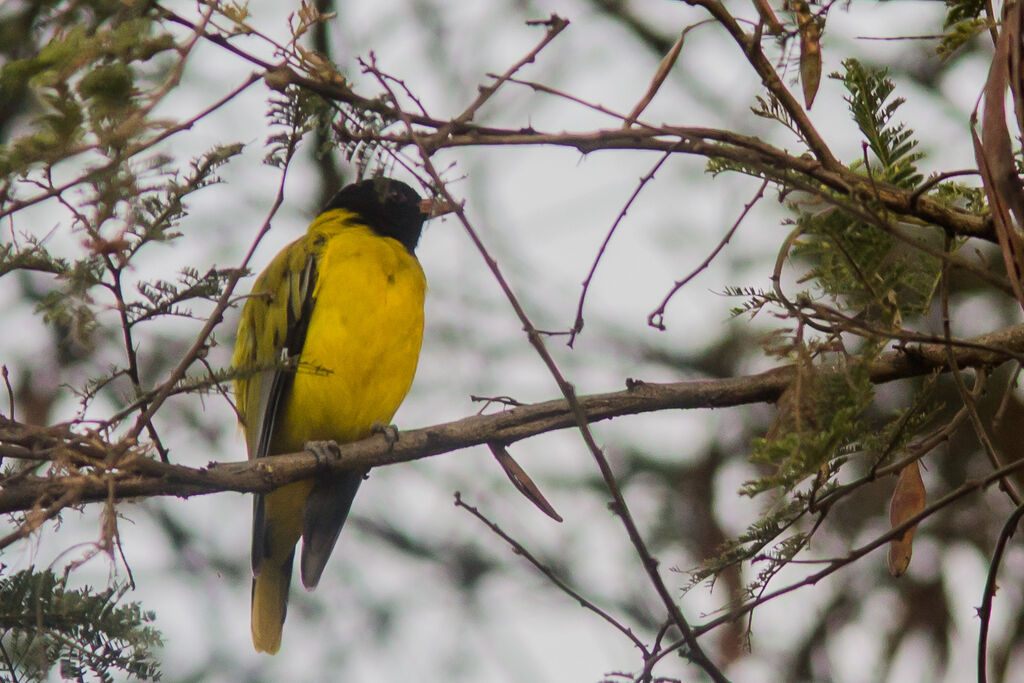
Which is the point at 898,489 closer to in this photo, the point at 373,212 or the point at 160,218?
the point at 160,218

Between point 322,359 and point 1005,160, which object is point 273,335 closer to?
point 322,359

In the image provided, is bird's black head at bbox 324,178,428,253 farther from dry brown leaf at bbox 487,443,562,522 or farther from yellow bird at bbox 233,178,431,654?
dry brown leaf at bbox 487,443,562,522

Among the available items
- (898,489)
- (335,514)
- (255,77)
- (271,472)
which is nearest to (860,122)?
(898,489)

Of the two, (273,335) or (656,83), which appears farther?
(273,335)

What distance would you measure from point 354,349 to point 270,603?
4.35ft

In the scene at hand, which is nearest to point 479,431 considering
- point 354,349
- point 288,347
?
point 354,349

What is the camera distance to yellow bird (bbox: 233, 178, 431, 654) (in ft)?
14.5

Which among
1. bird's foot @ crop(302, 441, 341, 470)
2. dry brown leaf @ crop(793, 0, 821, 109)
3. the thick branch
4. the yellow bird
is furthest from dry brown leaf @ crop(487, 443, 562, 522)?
the yellow bird

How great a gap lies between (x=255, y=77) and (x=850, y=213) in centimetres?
107

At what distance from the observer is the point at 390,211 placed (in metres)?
5.15

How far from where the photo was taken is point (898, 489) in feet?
8.64

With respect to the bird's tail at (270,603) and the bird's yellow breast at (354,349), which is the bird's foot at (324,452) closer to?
the bird's yellow breast at (354,349)

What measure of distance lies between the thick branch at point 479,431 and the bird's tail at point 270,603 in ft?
6.06

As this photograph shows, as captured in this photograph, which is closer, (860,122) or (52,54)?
(52,54)
